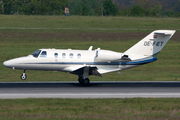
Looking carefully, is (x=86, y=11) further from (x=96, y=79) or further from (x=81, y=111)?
(x=81, y=111)

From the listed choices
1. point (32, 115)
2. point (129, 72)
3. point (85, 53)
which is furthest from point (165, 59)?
point (32, 115)

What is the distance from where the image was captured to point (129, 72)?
32656 mm

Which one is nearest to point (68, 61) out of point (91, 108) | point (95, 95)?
point (95, 95)

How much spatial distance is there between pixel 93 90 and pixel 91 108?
5.63 metres

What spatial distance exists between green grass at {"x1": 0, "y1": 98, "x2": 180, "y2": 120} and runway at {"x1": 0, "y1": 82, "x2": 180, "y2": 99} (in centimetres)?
157

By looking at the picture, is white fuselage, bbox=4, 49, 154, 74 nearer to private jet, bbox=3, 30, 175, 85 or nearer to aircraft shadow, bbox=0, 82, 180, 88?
private jet, bbox=3, 30, 175, 85

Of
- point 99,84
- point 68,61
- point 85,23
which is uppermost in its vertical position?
point 85,23

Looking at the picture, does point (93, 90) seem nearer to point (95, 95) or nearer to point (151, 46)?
point (95, 95)

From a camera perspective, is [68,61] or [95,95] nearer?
[95,95]

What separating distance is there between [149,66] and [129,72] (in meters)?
5.00

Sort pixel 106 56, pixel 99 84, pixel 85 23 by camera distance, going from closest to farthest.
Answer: pixel 106 56
pixel 99 84
pixel 85 23

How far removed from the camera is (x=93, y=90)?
2227 centimetres

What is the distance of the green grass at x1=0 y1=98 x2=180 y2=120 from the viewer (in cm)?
1488

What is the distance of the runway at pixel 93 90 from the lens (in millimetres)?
20344
